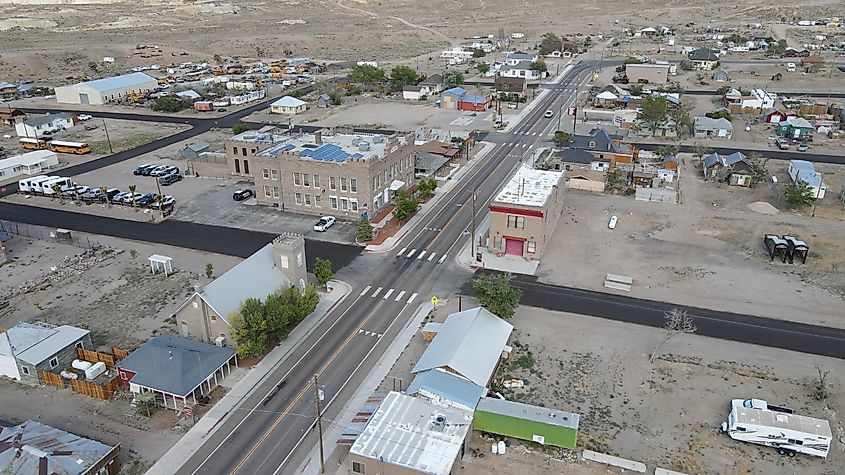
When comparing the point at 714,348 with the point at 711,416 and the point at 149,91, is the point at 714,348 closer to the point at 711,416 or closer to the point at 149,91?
the point at 711,416

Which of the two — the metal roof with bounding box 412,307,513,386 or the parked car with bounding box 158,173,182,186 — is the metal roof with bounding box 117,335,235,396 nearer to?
the metal roof with bounding box 412,307,513,386

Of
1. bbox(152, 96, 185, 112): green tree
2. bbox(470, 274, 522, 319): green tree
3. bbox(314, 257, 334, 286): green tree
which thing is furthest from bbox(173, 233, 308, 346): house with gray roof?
bbox(152, 96, 185, 112): green tree

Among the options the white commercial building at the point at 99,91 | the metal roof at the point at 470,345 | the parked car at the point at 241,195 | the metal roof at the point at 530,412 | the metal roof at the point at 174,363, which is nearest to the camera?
the metal roof at the point at 530,412

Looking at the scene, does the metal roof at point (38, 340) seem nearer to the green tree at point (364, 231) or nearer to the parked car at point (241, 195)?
the green tree at point (364, 231)

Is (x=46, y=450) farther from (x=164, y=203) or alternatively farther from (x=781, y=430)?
(x=164, y=203)

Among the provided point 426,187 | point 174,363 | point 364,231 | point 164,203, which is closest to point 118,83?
point 164,203

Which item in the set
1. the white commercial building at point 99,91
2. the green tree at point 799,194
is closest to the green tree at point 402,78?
the white commercial building at point 99,91

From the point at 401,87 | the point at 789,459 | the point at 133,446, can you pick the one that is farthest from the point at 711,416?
the point at 401,87
